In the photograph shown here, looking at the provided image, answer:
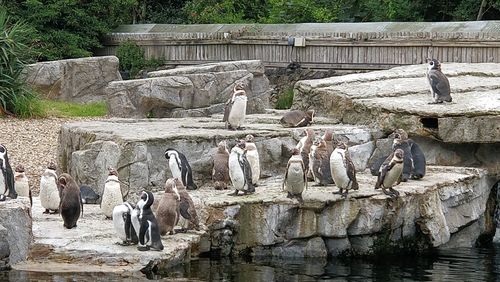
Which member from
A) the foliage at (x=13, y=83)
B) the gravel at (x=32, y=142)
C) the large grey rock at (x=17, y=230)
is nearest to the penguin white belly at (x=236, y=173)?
the large grey rock at (x=17, y=230)

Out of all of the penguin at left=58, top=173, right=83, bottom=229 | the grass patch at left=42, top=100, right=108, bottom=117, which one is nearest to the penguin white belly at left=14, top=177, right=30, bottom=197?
the penguin at left=58, top=173, right=83, bottom=229

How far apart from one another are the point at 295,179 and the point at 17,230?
3.82 metres

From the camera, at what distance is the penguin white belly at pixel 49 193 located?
14883 millimetres

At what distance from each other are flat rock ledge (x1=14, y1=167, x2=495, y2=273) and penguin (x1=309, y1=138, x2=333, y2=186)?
9.1 inches

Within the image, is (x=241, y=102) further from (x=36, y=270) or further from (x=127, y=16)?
(x=127, y=16)

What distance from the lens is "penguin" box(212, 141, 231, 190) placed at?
16000 mm

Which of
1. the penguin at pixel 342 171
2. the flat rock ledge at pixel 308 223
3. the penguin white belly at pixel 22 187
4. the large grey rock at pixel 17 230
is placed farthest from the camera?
the penguin white belly at pixel 22 187

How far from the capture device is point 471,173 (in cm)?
1681

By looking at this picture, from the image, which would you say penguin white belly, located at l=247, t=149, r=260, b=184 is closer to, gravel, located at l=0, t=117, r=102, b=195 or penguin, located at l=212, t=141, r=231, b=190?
penguin, located at l=212, t=141, r=231, b=190

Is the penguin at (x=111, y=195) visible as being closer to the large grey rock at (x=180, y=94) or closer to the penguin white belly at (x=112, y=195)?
the penguin white belly at (x=112, y=195)

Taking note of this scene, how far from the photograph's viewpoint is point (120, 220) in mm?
13266

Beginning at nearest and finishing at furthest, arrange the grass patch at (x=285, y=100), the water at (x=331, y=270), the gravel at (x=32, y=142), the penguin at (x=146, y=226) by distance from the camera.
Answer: the water at (x=331, y=270) < the penguin at (x=146, y=226) < the gravel at (x=32, y=142) < the grass patch at (x=285, y=100)

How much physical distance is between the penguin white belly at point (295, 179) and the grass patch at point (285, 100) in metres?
11.0

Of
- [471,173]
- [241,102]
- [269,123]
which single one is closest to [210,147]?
[241,102]
